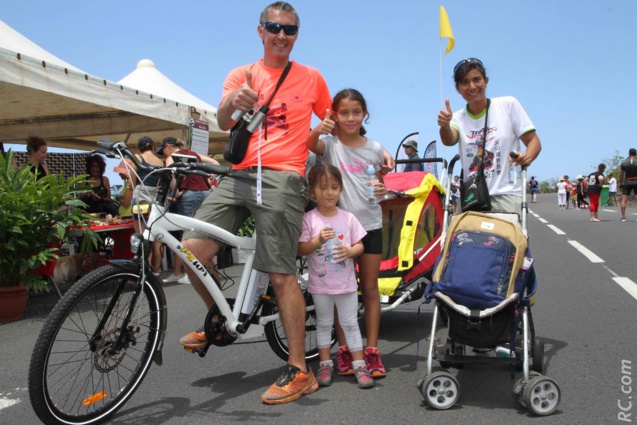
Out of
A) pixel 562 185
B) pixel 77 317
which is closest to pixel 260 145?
pixel 77 317

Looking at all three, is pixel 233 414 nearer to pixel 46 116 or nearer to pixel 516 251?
pixel 516 251

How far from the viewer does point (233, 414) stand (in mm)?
3432

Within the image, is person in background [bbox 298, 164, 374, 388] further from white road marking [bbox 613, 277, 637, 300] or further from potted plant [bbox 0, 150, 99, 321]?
white road marking [bbox 613, 277, 637, 300]

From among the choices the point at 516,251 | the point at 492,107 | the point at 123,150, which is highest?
the point at 492,107

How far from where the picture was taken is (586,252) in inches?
435

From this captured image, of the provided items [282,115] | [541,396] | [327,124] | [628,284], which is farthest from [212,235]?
[628,284]

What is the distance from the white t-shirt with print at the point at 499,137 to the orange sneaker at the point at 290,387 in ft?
6.00

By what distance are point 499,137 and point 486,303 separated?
1.39 m

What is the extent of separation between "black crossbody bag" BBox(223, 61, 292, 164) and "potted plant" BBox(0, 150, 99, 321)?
133 inches

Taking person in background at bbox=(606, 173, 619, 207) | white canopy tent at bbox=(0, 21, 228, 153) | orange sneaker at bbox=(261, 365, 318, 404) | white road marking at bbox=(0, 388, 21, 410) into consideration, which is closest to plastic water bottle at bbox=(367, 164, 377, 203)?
orange sneaker at bbox=(261, 365, 318, 404)

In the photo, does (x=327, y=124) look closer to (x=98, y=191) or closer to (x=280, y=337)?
(x=280, y=337)

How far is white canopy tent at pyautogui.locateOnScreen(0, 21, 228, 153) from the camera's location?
7.60 metres

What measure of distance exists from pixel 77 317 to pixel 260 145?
53.4 inches

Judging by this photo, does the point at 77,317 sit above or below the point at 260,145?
below
